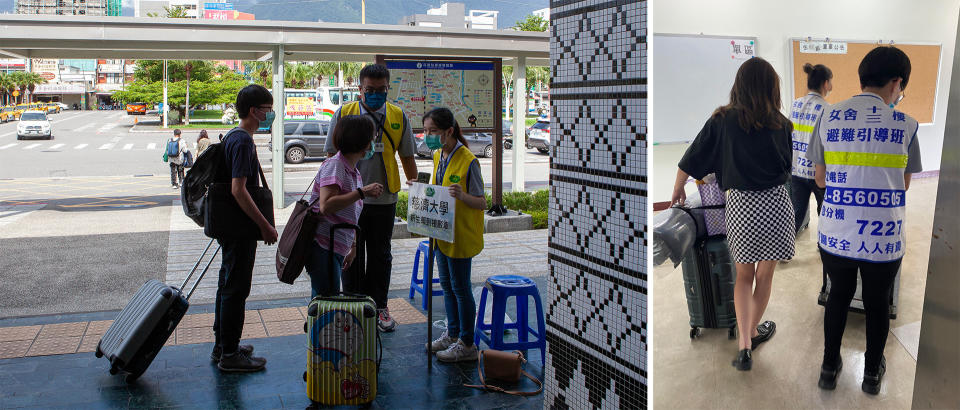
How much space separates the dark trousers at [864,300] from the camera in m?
2.28

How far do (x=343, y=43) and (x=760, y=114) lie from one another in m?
9.81

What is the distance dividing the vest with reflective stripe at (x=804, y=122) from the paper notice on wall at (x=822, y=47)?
0.41ft

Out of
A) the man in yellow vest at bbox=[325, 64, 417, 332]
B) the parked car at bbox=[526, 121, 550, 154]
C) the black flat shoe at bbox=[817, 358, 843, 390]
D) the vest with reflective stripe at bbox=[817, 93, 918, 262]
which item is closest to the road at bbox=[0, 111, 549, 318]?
the man in yellow vest at bbox=[325, 64, 417, 332]

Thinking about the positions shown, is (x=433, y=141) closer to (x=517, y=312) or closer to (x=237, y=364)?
(x=517, y=312)

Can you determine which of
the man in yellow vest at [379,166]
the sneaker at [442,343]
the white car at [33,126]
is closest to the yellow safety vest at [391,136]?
the man in yellow vest at [379,166]

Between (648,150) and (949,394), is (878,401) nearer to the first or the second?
(949,394)

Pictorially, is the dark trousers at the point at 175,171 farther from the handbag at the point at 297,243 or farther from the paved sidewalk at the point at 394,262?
the handbag at the point at 297,243

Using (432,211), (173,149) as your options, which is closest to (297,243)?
(432,211)

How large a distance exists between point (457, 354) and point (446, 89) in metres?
5.38

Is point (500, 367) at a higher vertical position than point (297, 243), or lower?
lower

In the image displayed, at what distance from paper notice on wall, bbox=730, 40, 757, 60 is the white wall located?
21 millimetres

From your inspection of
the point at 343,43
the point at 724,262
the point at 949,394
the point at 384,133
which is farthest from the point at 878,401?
the point at 343,43

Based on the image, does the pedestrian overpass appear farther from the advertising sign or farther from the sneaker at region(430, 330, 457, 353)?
the advertising sign

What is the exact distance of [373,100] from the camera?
4730mm
